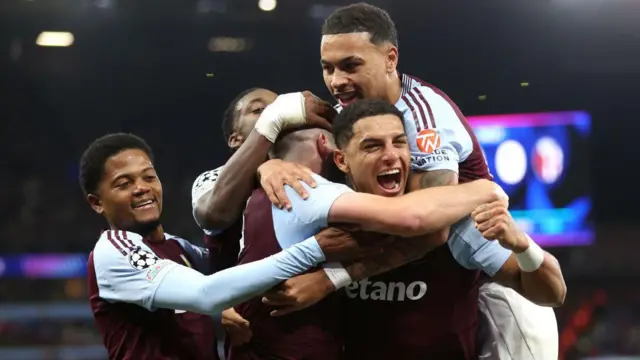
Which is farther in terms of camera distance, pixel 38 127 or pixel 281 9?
pixel 38 127

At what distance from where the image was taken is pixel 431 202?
177 cm

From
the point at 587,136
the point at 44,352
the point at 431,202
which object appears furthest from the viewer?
the point at 587,136

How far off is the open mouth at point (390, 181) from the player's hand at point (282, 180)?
0.14 metres

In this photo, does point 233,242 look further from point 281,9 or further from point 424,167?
point 281,9

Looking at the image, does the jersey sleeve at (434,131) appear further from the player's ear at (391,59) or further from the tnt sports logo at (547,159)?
the tnt sports logo at (547,159)

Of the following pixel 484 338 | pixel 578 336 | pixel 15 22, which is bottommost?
pixel 578 336

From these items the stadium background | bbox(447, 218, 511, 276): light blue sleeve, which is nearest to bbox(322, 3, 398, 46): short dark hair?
bbox(447, 218, 511, 276): light blue sleeve

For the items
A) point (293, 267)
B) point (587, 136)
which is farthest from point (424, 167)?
point (587, 136)

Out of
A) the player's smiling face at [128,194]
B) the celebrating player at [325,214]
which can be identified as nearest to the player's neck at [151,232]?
the player's smiling face at [128,194]

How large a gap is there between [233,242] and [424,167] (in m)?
0.58

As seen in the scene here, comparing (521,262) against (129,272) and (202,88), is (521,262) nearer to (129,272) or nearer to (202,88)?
(129,272)

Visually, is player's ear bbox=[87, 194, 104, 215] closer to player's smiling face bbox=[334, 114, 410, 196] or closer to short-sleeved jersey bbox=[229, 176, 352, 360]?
short-sleeved jersey bbox=[229, 176, 352, 360]

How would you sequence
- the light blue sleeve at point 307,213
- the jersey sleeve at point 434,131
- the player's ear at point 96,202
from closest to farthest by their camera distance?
the light blue sleeve at point 307,213
the jersey sleeve at point 434,131
the player's ear at point 96,202

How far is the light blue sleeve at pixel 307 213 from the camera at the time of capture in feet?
5.84
